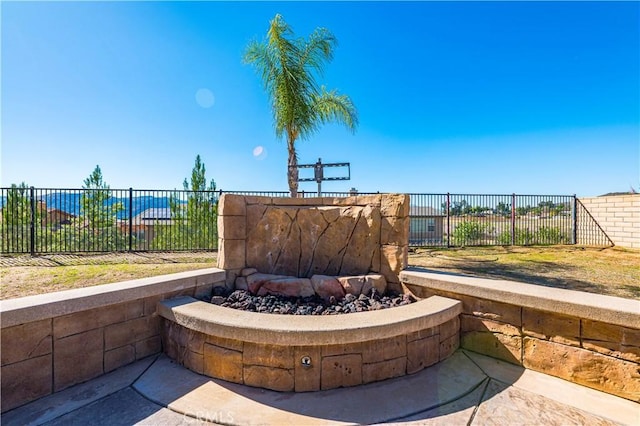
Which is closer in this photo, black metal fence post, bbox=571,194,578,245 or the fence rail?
the fence rail

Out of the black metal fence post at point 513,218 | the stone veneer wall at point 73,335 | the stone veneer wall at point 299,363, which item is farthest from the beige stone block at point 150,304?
the black metal fence post at point 513,218

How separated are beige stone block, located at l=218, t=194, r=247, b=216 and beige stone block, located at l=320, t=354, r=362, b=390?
7.09 ft

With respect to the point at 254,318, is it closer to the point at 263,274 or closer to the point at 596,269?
the point at 263,274

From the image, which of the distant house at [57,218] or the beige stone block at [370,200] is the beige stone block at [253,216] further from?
the distant house at [57,218]

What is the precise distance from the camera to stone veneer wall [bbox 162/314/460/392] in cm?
222

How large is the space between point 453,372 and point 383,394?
0.78 m

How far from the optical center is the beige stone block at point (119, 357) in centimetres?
248

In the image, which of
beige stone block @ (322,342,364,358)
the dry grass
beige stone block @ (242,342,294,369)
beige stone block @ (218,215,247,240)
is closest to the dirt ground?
the dry grass

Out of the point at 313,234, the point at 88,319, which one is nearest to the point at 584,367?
the point at 313,234

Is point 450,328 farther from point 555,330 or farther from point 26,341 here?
point 26,341

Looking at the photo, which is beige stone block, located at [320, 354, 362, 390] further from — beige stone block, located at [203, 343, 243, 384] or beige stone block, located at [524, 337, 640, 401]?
beige stone block, located at [524, 337, 640, 401]

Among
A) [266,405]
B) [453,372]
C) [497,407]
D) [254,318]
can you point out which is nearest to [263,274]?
[254,318]

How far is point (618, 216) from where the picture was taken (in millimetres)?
9219

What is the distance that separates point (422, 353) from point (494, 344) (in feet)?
Result: 2.67
